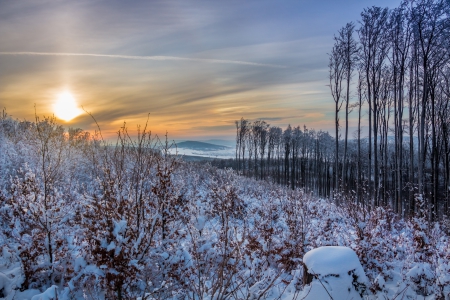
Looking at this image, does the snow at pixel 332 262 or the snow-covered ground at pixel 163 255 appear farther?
the snow at pixel 332 262

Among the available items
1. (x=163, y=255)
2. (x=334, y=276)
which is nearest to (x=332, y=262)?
(x=334, y=276)

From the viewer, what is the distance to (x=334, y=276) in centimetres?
389

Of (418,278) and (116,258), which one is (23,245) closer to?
(116,258)

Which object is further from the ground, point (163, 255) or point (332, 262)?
point (332, 262)

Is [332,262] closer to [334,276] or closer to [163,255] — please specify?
[334,276]

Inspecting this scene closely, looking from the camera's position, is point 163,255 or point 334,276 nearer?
point 334,276

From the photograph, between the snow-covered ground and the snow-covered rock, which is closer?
the snow-covered ground

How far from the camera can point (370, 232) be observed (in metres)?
6.79

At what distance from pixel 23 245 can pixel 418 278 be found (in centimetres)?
785

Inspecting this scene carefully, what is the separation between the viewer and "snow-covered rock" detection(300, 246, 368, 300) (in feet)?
12.5

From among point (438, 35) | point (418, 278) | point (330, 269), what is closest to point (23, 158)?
point (330, 269)

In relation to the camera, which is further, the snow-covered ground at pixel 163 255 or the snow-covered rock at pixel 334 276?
the snow-covered rock at pixel 334 276

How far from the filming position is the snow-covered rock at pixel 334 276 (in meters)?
3.82

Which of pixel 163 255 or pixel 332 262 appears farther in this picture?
pixel 163 255
